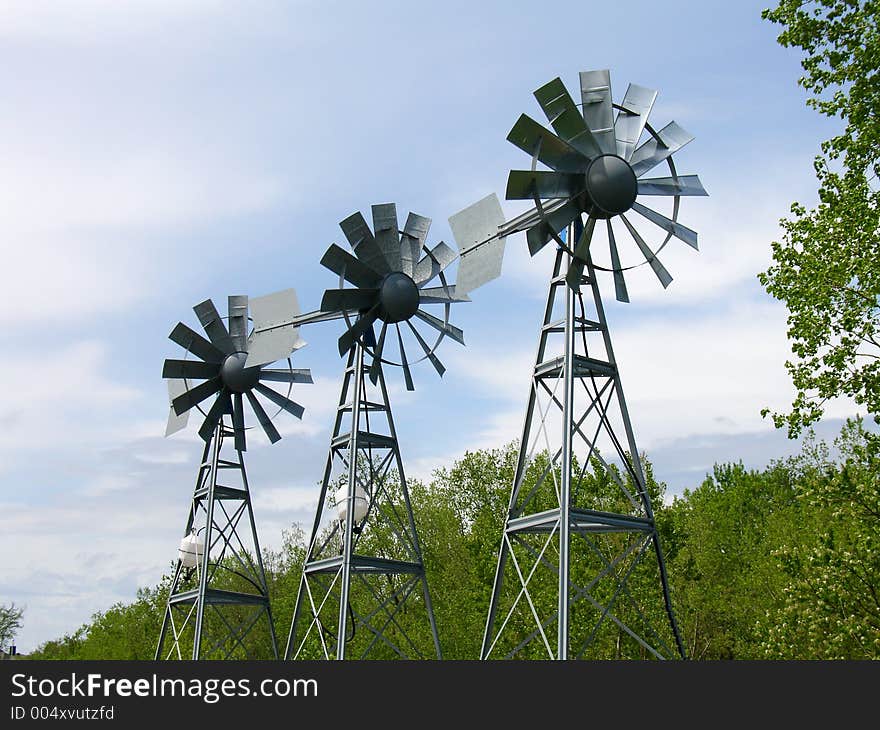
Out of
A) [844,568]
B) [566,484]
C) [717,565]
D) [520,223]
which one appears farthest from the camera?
[717,565]

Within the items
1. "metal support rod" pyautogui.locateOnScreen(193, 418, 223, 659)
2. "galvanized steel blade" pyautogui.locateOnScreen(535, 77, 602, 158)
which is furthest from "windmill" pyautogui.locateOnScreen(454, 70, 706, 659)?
"metal support rod" pyautogui.locateOnScreen(193, 418, 223, 659)

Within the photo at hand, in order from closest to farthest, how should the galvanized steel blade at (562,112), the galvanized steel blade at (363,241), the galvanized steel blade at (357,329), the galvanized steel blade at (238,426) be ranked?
the galvanized steel blade at (562,112) < the galvanized steel blade at (363,241) < the galvanized steel blade at (357,329) < the galvanized steel blade at (238,426)

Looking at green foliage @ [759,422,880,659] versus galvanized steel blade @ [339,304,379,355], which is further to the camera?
galvanized steel blade @ [339,304,379,355]

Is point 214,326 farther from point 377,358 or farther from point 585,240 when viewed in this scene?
point 585,240

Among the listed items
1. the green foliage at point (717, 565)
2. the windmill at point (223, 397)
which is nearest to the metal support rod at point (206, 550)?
the windmill at point (223, 397)

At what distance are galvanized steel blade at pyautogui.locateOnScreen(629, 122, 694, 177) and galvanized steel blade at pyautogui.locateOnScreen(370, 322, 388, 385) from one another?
552 cm

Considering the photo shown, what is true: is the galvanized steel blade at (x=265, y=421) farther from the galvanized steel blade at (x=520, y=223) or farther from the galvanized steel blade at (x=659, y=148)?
the galvanized steel blade at (x=659, y=148)

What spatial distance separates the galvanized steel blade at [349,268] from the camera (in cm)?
1567

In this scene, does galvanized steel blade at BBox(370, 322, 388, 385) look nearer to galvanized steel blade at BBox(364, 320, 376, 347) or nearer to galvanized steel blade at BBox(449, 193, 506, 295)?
galvanized steel blade at BBox(364, 320, 376, 347)

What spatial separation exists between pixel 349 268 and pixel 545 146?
15.9 feet

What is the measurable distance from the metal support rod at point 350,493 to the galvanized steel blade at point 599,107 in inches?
→ 227

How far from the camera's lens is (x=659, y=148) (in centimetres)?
1315

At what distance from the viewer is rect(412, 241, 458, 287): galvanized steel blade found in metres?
16.5

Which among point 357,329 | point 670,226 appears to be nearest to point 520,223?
point 670,226
